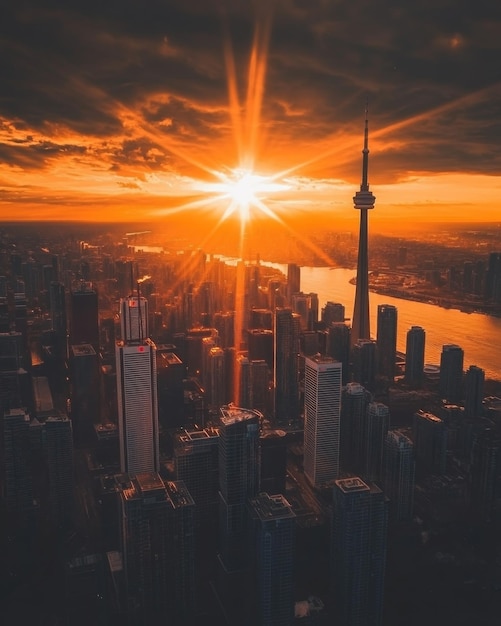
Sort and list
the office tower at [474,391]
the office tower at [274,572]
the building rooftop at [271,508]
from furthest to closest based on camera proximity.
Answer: the office tower at [474,391] → the building rooftop at [271,508] → the office tower at [274,572]

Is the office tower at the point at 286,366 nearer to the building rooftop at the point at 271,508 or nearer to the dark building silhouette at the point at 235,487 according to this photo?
the dark building silhouette at the point at 235,487

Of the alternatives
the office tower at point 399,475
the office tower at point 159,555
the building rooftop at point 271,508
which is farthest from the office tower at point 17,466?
the office tower at point 399,475

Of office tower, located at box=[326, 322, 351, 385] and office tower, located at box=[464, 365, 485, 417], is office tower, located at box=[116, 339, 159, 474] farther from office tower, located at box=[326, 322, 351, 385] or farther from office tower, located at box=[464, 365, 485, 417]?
office tower, located at box=[464, 365, 485, 417]

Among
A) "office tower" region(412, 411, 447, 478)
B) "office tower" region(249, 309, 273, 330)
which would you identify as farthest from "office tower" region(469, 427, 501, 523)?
"office tower" region(249, 309, 273, 330)

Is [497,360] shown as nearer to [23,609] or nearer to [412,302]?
[412,302]

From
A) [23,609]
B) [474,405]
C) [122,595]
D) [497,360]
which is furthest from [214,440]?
[497,360]
